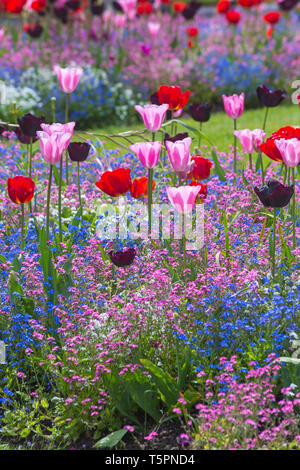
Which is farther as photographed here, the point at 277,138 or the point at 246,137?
the point at 246,137

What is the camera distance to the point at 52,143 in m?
3.40

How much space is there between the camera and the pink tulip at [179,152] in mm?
3352

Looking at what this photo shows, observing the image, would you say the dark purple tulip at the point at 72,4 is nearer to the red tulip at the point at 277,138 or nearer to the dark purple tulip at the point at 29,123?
the dark purple tulip at the point at 29,123

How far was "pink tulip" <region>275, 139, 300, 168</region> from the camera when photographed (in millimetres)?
3279

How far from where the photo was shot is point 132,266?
3.51 metres

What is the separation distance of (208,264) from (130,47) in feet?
23.9

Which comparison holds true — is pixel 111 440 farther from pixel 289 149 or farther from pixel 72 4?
pixel 72 4

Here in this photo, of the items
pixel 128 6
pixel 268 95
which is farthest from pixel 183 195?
pixel 128 6

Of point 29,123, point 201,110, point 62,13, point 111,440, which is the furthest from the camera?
point 62,13

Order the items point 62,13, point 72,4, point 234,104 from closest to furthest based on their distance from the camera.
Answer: point 234,104
point 72,4
point 62,13

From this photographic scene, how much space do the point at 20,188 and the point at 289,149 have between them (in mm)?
1311

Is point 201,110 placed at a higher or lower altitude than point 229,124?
lower

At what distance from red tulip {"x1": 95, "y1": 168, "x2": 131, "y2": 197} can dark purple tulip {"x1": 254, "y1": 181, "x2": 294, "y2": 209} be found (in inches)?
25.8

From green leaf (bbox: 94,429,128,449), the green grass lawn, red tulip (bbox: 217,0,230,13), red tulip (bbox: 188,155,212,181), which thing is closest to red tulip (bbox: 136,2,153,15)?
red tulip (bbox: 217,0,230,13)
